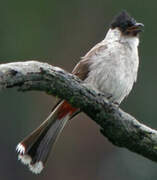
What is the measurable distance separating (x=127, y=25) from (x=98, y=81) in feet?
3.02

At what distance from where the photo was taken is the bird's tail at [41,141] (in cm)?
637

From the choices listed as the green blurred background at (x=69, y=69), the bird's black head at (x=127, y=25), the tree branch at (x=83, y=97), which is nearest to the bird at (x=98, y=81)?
the bird's black head at (x=127, y=25)

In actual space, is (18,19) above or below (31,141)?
below

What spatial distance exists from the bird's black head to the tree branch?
5.55 ft

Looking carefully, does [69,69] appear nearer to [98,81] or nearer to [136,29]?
[136,29]

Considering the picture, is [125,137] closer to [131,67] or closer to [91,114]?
[91,114]

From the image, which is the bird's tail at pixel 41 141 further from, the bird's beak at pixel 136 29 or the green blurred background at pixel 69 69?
the green blurred background at pixel 69 69

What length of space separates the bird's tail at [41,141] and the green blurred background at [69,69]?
5.50 metres

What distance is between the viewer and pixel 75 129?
1387 centimetres

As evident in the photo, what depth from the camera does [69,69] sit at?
13.6 metres

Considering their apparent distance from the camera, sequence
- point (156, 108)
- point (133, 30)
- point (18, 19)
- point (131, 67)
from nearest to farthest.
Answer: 1. point (131, 67)
2. point (133, 30)
3. point (156, 108)
4. point (18, 19)

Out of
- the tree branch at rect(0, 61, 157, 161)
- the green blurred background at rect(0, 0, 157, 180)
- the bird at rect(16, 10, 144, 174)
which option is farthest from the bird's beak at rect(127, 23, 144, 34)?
the green blurred background at rect(0, 0, 157, 180)

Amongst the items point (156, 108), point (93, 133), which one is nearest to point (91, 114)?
point (156, 108)

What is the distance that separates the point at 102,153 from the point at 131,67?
709 cm
